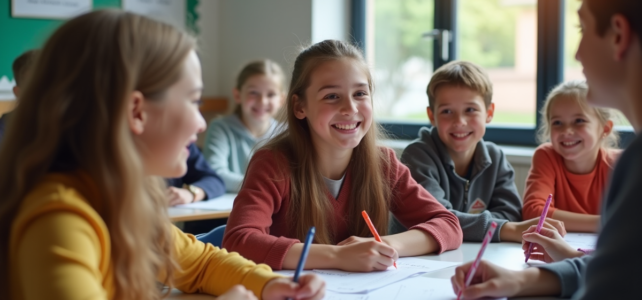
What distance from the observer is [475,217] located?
1885 mm

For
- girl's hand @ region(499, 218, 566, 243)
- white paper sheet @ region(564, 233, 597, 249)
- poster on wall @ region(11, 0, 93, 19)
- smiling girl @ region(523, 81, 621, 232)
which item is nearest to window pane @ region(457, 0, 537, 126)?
smiling girl @ region(523, 81, 621, 232)

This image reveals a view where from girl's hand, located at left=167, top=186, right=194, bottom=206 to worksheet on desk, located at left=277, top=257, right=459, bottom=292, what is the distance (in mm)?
1331

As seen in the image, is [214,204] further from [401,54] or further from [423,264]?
[401,54]

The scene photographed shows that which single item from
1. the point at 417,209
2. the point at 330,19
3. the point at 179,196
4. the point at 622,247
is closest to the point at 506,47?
the point at 330,19

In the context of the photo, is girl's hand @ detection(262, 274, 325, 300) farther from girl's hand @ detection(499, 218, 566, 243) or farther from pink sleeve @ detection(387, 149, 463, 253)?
girl's hand @ detection(499, 218, 566, 243)

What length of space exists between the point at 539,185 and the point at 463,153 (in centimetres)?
27

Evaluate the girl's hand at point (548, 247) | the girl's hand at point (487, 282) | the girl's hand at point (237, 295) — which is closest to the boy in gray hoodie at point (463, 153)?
the girl's hand at point (548, 247)

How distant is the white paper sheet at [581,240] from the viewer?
1754 millimetres

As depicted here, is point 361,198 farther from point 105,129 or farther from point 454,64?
point 105,129

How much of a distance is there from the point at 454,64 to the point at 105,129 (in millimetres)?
1548

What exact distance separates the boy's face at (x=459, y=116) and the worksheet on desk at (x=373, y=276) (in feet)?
2.45

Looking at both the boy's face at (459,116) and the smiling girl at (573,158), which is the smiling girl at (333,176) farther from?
the smiling girl at (573,158)

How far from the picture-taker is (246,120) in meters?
3.66

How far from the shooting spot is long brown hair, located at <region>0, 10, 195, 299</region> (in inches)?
37.4
